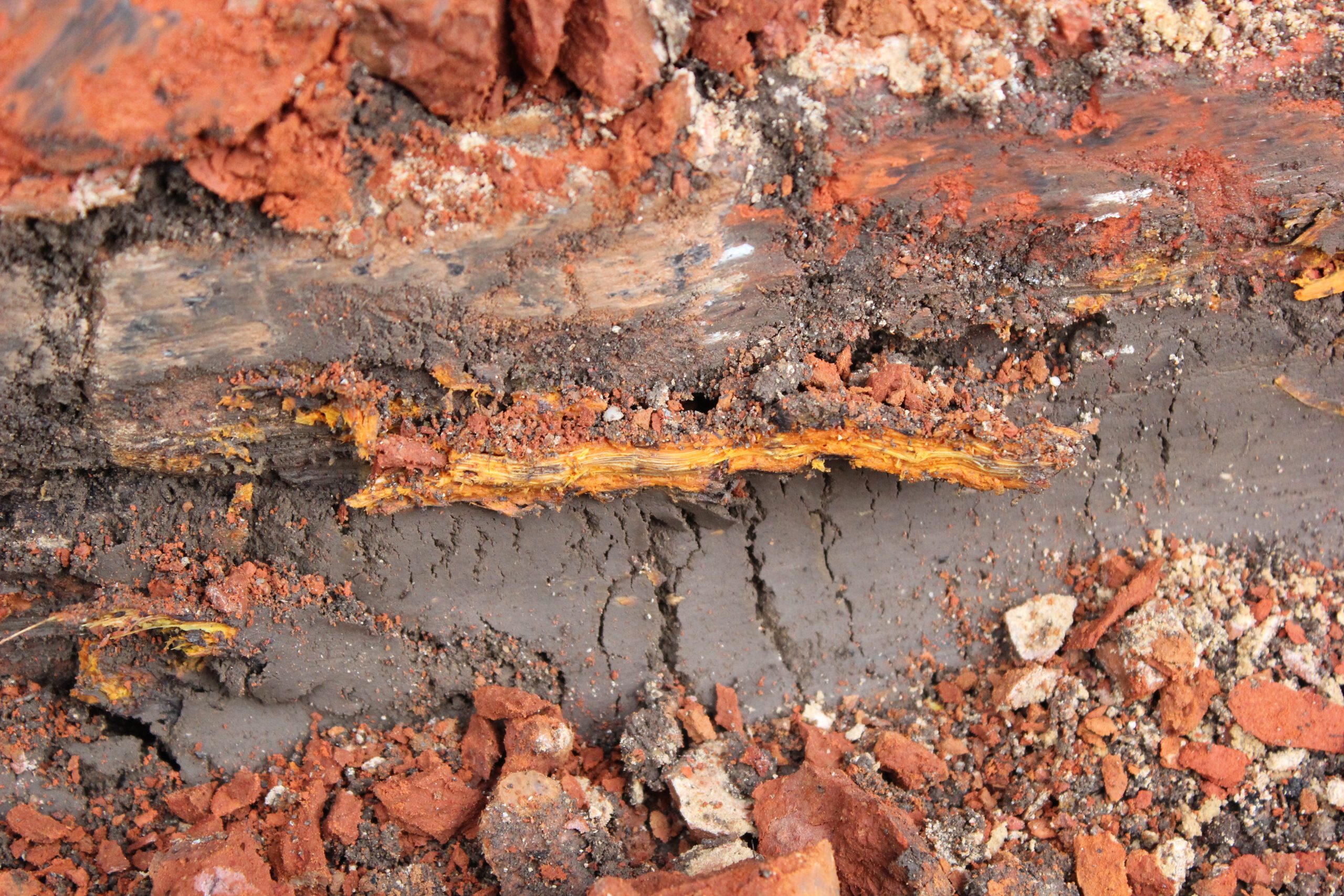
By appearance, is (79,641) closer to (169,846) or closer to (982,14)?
(169,846)

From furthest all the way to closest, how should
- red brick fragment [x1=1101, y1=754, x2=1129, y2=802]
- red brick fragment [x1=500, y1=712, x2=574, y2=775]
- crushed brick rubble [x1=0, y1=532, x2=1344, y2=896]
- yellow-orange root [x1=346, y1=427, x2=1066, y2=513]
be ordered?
1. red brick fragment [x1=1101, y1=754, x2=1129, y2=802]
2. red brick fragment [x1=500, y1=712, x2=574, y2=775]
3. crushed brick rubble [x1=0, y1=532, x2=1344, y2=896]
4. yellow-orange root [x1=346, y1=427, x2=1066, y2=513]

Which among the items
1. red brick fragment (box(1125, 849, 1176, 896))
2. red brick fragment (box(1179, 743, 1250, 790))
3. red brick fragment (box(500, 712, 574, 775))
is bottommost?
red brick fragment (box(1125, 849, 1176, 896))

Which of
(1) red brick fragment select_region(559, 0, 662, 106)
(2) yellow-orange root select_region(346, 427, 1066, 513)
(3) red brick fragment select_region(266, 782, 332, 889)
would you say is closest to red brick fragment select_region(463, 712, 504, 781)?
(3) red brick fragment select_region(266, 782, 332, 889)

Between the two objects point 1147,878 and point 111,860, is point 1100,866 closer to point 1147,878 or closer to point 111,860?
point 1147,878

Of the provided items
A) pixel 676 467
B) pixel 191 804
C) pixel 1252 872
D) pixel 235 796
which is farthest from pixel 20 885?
pixel 1252 872

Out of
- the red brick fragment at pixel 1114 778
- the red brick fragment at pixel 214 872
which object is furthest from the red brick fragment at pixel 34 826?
the red brick fragment at pixel 1114 778

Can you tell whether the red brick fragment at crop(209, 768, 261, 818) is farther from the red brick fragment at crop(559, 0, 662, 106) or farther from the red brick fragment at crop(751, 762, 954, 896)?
the red brick fragment at crop(559, 0, 662, 106)

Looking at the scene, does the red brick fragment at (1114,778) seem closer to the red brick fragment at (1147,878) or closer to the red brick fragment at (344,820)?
the red brick fragment at (1147,878)
